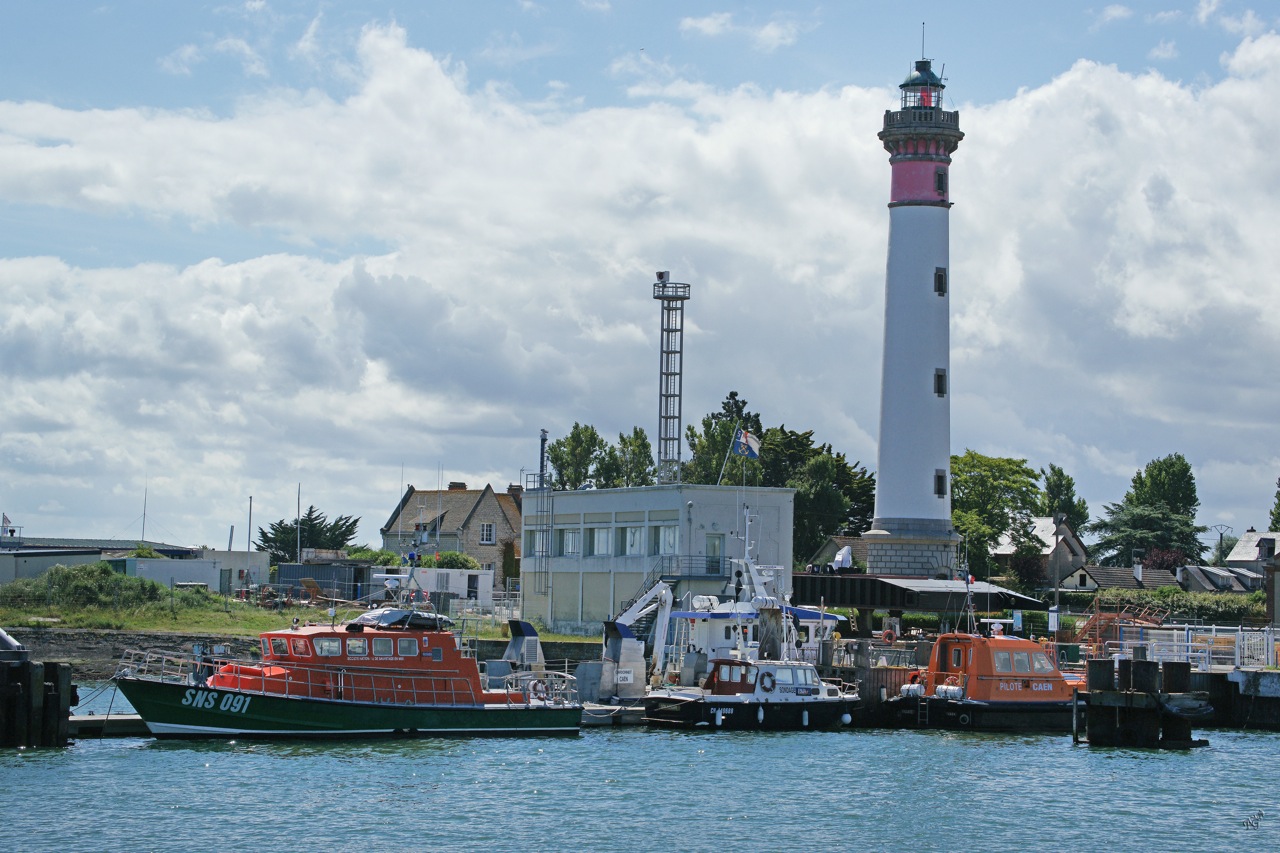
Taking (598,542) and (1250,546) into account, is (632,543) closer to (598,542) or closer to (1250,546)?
(598,542)

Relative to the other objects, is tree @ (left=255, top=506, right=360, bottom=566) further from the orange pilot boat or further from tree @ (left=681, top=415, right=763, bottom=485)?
the orange pilot boat

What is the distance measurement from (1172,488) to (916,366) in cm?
6938

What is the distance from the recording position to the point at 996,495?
9062 cm

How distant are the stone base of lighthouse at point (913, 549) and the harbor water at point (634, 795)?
23352 mm

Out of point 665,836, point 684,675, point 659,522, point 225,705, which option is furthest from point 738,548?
point 665,836

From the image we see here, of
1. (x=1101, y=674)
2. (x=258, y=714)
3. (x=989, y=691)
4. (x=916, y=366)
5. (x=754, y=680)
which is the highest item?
(x=916, y=366)

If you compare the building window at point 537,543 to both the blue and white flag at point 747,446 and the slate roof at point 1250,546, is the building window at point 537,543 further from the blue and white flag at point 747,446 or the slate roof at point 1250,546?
the slate roof at point 1250,546

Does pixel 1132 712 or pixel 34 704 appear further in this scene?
pixel 1132 712

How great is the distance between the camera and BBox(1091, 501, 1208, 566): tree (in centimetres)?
11744

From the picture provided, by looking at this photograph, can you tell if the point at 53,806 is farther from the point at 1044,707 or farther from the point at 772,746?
the point at 1044,707

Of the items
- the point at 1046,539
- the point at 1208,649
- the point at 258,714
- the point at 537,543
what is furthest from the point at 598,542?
the point at 1046,539

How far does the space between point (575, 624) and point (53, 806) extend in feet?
123

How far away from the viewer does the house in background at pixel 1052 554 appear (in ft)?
308

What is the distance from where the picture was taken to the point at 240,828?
29203 mm
